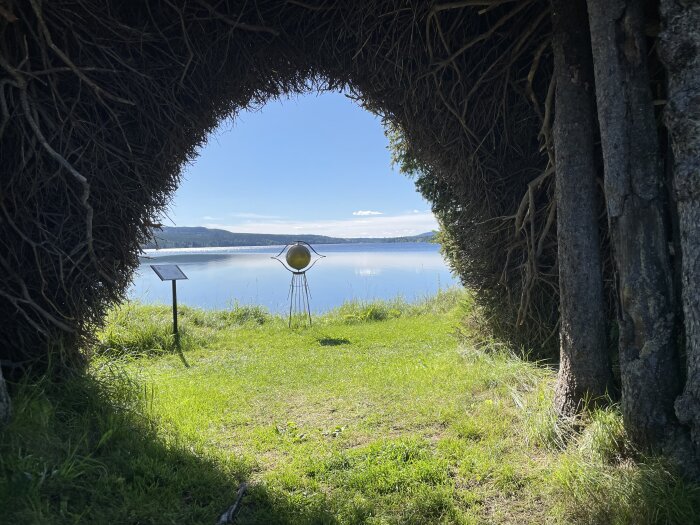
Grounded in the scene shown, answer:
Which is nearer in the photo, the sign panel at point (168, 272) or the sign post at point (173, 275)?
the sign post at point (173, 275)

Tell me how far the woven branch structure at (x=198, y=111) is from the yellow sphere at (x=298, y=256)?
5330mm

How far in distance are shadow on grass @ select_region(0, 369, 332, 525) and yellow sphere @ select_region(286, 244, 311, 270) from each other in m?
6.40

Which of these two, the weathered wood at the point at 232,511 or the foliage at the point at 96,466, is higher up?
the foliage at the point at 96,466

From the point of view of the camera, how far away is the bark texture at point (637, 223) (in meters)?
2.15

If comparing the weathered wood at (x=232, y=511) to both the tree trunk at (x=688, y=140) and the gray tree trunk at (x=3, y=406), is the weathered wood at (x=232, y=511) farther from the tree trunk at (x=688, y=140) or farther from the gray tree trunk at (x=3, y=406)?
the tree trunk at (x=688, y=140)

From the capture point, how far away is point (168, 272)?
7.21 m

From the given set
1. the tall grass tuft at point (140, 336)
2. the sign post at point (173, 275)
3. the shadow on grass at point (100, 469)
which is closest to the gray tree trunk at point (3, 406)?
the shadow on grass at point (100, 469)

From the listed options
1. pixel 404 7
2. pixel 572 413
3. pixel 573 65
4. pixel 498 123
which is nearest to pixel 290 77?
pixel 404 7

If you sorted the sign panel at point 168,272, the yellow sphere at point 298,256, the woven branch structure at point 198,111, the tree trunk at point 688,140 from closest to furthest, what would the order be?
1. the tree trunk at point 688,140
2. the woven branch structure at point 198,111
3. the sign panel at point 168,272
4. the yellow sphere at point 298,256

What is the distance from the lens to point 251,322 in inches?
338

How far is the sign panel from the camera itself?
7010 mm

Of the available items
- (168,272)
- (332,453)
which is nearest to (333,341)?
(168,272)

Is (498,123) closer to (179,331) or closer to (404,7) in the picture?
(404,7)

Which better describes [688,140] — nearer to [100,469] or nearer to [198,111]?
[100,469]
